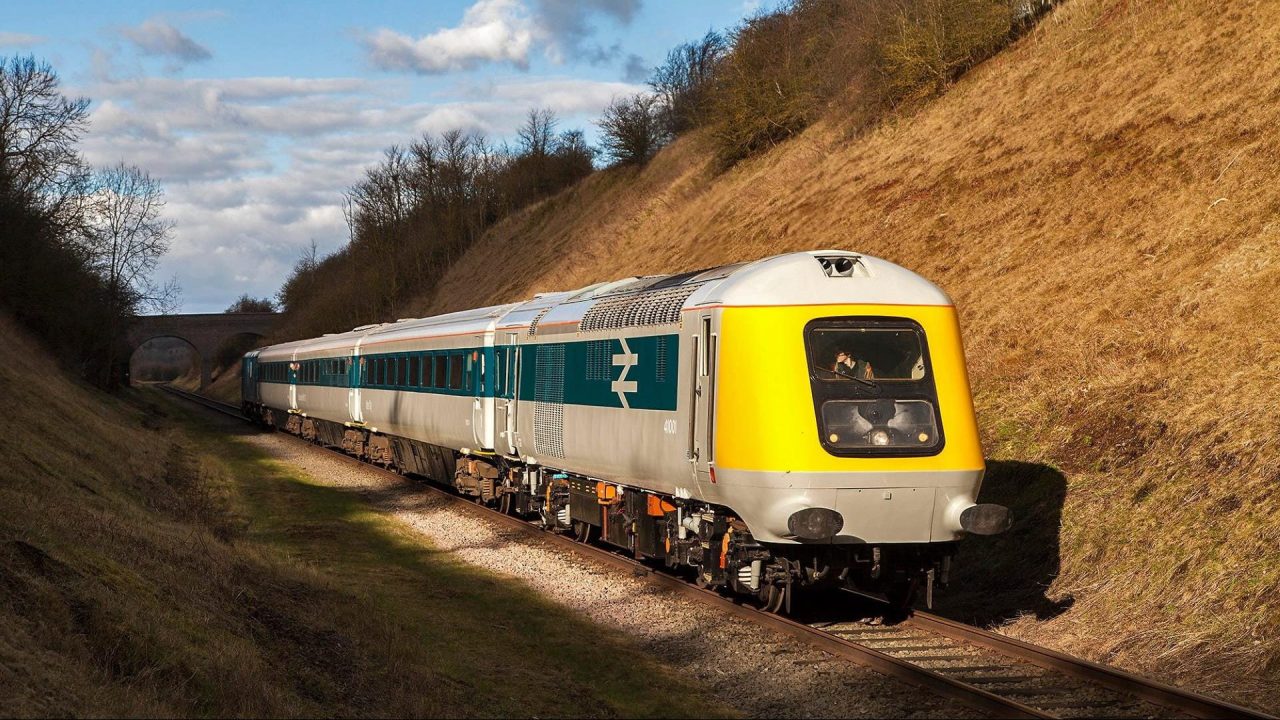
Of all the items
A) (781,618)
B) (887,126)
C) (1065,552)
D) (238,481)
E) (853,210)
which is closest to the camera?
(781,618)

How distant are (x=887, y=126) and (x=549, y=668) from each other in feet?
95.6

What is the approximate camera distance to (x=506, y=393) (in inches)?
771

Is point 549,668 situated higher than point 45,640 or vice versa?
point 45,640

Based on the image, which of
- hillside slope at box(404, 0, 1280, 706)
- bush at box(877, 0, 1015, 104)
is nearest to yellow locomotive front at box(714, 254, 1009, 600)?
hillside slope at box(404, 0, 1280, 706)

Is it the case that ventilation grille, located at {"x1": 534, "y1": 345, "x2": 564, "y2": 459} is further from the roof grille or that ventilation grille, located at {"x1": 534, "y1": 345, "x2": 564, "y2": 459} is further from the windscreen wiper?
the windscreen wiper

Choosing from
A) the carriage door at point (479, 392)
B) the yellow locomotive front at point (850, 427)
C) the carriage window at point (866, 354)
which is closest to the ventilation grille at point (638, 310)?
the yellow locomotive front at point (850, 427)

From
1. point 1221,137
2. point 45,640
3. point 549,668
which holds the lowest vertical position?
point 549,668

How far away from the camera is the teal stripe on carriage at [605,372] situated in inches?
513

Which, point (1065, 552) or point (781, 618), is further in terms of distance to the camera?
point (1065, 552)

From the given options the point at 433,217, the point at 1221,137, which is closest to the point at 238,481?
the point at 1221,137

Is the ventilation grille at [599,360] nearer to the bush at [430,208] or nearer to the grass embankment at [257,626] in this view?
the grass embankment at [257,626]

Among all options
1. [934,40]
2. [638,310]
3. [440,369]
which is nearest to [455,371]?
[440,369]

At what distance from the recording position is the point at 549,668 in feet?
35.2

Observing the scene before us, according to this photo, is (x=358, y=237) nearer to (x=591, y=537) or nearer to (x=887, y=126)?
(x=887, y=126)
